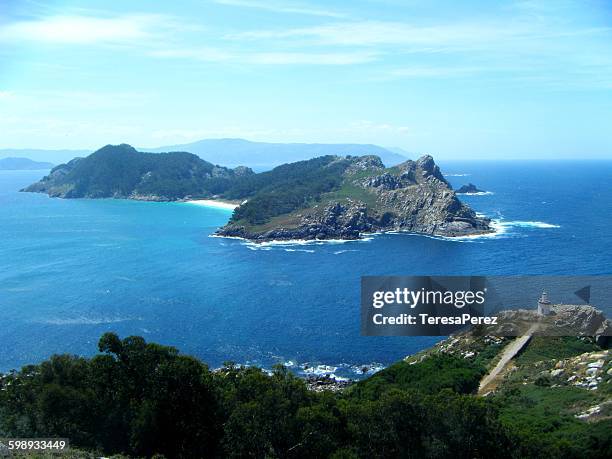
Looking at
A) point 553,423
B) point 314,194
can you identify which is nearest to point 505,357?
point 553,423

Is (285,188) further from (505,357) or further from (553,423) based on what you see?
(553,423)

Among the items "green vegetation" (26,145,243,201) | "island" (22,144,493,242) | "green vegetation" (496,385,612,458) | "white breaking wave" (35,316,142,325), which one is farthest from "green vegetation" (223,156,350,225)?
"green vegetation" (496,385,612,458)

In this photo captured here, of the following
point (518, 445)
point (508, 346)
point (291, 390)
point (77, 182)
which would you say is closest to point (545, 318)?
point (508, 346)

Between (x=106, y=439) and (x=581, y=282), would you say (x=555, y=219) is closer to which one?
(x=581, y=282)

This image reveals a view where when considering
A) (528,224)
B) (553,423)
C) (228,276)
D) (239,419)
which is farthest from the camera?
(528,224)

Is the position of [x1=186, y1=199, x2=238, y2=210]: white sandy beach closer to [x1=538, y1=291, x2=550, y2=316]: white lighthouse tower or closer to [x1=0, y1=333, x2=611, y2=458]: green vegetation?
[x1=538, y1=291, x2=550, y2=316]: white lighthouse tower

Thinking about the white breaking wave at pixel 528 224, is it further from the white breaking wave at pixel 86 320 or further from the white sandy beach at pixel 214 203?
the white breaking wave at pixel 86 320
